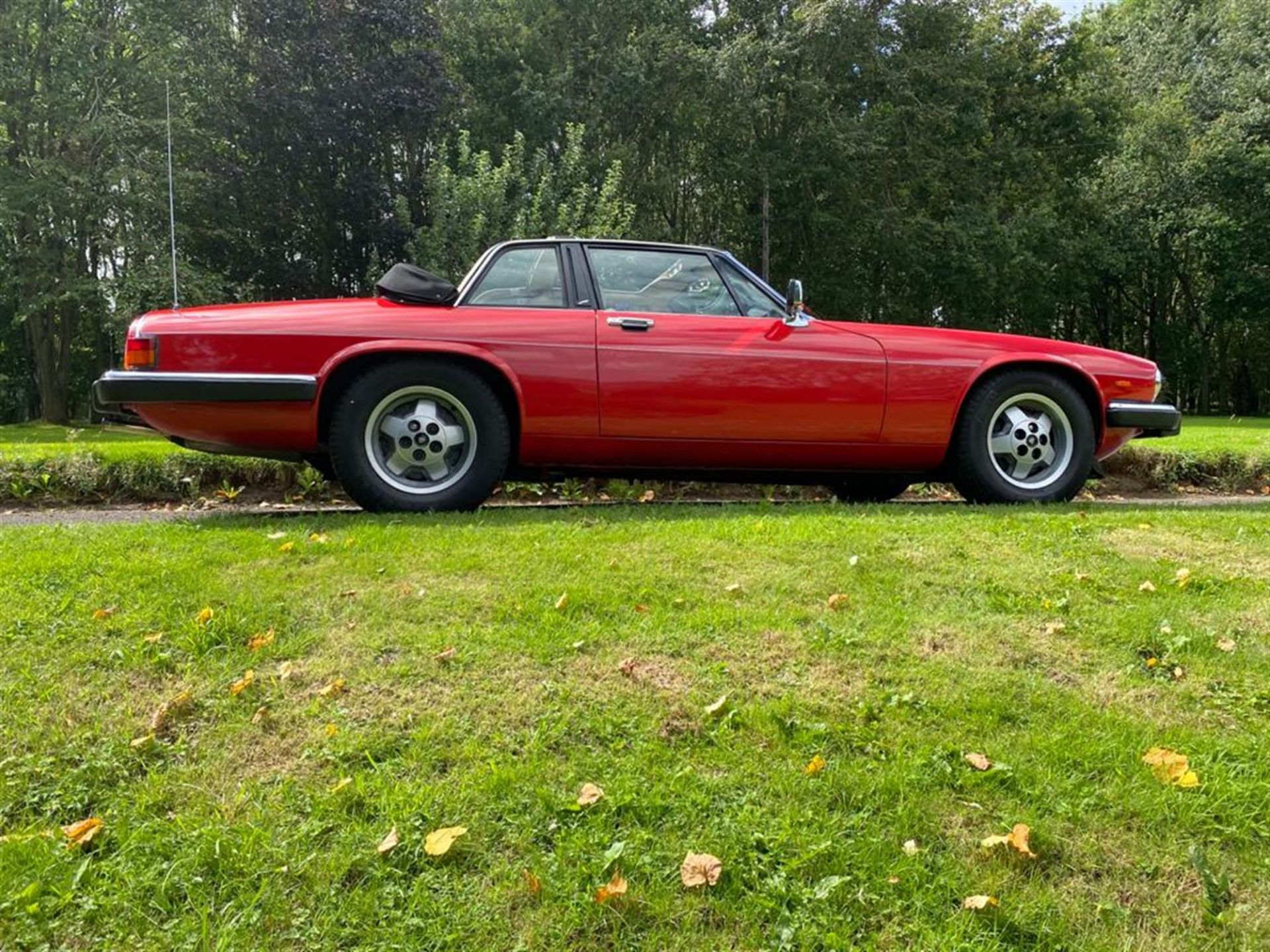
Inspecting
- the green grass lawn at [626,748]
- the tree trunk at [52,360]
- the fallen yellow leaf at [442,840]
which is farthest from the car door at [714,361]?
the tree trunk at [52,360]

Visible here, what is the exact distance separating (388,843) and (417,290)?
131 inches

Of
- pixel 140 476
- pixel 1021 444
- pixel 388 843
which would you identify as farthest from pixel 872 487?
pixel 140 476

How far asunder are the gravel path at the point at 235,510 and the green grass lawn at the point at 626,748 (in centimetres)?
138

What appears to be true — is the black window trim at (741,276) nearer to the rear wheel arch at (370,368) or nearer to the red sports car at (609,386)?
the red sports car at (609,386)

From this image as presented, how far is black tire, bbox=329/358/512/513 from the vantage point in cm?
429

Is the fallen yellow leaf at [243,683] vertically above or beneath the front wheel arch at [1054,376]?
beneath

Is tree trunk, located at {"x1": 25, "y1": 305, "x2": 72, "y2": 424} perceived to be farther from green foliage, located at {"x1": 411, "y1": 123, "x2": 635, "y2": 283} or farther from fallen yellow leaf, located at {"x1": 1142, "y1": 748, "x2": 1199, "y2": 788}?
fallen yellow leaf, located at {"x1": 1142, "y1": 748, "x2": 1199, "y2": 788}

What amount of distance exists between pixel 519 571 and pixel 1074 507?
342cm

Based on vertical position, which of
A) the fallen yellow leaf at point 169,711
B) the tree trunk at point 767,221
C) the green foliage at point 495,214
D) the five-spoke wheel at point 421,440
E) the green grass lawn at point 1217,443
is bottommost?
the fallen yellow leaf at point 169,711

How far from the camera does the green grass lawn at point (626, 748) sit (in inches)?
67.7

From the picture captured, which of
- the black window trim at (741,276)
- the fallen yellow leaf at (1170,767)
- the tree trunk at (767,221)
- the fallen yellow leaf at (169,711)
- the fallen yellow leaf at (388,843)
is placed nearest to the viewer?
the fallen yellow leaf at (388,843)

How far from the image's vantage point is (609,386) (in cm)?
447

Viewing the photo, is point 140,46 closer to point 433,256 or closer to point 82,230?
point 82,230

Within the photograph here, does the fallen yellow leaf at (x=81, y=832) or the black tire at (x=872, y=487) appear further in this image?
the black tire at (x=872, y=487)
